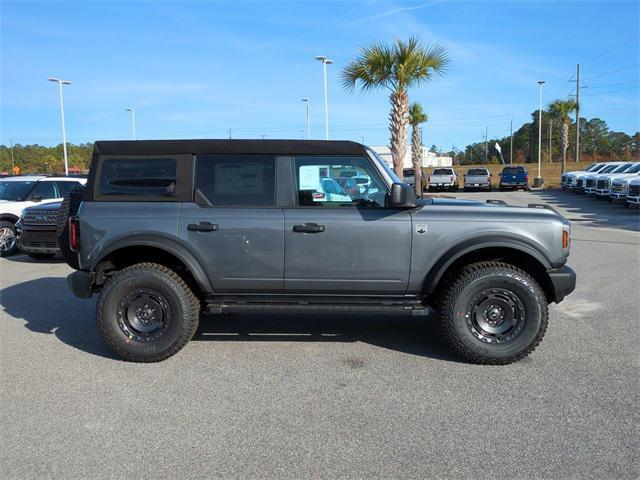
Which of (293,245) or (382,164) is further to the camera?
(382,164)

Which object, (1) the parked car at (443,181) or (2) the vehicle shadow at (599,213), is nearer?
(2) the vehicle shadow at (599,213)

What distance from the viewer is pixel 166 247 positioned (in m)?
4.94

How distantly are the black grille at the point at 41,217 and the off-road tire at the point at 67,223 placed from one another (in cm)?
547

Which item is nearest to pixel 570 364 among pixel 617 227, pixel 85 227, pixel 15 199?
pixel 85 227

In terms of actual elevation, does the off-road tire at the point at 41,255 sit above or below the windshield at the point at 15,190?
below

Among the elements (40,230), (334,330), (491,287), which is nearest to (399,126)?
(40,230)

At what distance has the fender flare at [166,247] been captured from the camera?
195 inches

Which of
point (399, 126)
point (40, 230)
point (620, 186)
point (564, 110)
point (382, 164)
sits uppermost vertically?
point (564, 110)

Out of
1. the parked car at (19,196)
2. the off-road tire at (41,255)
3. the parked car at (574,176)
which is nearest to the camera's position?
the off-road tire at (41,255)

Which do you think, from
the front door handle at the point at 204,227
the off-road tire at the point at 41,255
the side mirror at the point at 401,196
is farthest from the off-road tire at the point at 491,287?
the off-road tire at the point at 41,255

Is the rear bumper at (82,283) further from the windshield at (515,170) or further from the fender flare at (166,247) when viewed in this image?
the windshield at (515,170)

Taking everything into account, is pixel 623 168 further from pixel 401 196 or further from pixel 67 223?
pixel 67 223

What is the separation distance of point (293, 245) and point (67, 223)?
223 centimetres

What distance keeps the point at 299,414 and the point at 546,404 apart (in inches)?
71.6
